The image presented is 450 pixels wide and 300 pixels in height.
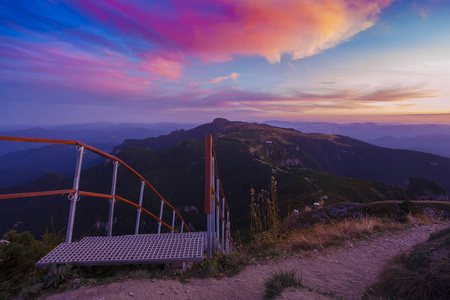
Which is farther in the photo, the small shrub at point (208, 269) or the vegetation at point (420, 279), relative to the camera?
the small shrub at point (208, 269)

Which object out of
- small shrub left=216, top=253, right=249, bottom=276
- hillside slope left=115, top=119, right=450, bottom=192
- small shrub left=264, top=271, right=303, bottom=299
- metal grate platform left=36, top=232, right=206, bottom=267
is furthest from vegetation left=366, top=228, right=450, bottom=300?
hillside slope left=115, top=119, right=450, bottom=192

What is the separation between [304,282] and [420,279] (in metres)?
1.35

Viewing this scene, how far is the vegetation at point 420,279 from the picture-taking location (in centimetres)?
253

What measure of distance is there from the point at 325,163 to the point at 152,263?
204 m

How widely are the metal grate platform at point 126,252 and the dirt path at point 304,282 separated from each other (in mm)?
283

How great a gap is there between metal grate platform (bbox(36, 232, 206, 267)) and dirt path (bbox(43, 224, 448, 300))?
11.1 inches

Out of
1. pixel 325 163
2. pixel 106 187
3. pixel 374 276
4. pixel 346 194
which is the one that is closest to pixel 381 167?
pixel 325 163

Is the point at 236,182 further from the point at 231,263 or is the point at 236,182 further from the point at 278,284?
the point at 278,284

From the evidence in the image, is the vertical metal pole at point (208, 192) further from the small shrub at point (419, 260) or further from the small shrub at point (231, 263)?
the small shrub at point (419, 260)

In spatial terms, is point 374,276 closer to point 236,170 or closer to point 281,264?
point 281,264

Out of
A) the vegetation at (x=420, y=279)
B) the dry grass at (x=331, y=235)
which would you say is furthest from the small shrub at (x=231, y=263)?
the vegetation at (x=420, y=279)

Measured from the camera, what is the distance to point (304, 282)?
10.6ft

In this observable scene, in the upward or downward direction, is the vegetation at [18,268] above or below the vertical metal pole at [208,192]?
below

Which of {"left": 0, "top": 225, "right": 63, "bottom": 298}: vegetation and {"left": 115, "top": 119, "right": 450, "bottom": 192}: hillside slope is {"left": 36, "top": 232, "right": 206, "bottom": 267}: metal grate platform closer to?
{"left": 0, "top": 225, "right": 63, "bottom": 298}: vegetation
